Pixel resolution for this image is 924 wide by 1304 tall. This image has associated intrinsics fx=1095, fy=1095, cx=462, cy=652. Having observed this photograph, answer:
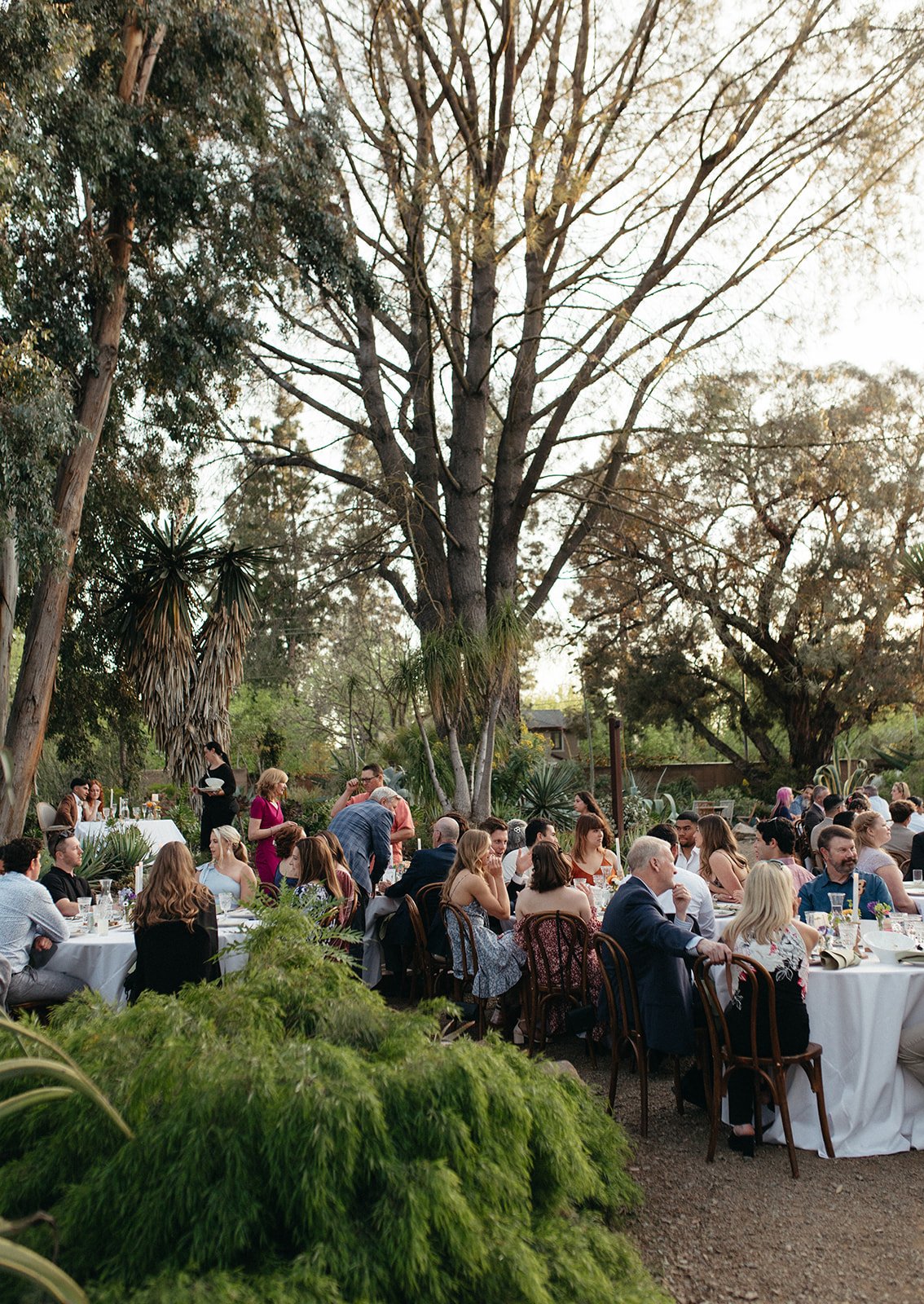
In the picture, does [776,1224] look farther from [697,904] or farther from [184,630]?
[184,630]

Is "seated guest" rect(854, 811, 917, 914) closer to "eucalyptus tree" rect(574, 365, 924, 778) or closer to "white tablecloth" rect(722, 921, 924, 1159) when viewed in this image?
"white tablecloth" rect(722, 921, 924, 1159)

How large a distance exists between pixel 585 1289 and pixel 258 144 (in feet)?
42.4

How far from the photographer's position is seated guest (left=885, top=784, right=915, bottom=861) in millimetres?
9141

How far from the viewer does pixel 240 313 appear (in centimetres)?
1293

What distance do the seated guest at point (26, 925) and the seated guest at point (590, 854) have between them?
3.23 meters

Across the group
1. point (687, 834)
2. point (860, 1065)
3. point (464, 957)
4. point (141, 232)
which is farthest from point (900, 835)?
point (141, 232)

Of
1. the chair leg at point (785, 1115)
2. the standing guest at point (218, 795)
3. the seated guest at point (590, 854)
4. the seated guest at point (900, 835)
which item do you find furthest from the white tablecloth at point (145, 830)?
the chair leg at point (785, 1115)

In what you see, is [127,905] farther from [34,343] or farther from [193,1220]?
[34,343]

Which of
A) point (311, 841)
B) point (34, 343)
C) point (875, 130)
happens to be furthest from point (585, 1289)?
point (875, 130)

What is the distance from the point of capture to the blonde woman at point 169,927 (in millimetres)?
5039

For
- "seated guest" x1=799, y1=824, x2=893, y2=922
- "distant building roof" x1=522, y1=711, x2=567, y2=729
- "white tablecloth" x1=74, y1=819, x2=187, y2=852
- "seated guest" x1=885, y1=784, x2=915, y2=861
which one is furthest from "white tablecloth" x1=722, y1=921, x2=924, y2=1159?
"distant building roof" x1=522, y1=711, x2=567, y2=729

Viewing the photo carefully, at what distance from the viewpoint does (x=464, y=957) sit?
244 inches

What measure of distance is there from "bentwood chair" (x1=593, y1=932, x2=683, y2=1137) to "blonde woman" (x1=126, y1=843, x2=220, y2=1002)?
1874 millimetres

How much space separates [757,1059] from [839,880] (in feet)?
6.31
